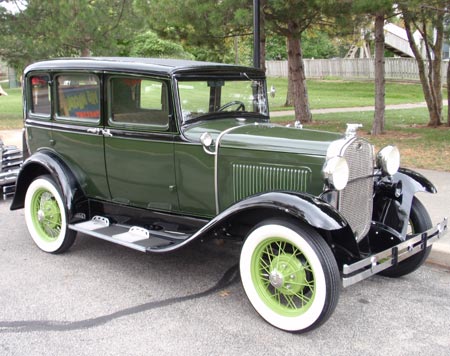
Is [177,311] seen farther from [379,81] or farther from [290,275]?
[379,81]

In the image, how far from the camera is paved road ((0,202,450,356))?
10.8ft

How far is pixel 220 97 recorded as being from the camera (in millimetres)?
4684

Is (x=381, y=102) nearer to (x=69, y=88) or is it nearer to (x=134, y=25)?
(x=69, y=88)

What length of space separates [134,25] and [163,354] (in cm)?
1528

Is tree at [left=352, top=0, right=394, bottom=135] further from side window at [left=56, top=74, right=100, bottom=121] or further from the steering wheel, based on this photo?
side window at [left=56, top=74, right=100, bottom=121]

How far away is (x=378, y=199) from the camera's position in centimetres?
434

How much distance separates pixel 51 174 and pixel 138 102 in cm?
120

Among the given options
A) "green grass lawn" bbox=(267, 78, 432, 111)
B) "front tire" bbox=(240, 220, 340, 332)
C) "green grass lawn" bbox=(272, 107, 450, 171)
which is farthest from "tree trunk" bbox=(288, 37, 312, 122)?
"front tire" bbox=(240, 220, 340, 332)

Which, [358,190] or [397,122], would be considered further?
[397,122]

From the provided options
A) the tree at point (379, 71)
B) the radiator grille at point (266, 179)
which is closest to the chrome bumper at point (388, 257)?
the radiator grille at point (266, 179)

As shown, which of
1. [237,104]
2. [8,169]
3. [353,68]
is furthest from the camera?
[353,68]

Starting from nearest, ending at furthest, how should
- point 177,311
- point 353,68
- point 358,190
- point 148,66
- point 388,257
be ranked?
point 388,257 < point 177,311 < point 358,190 < point 148,66 < point 353,68

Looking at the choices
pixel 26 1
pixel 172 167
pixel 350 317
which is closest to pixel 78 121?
pixel 172 167

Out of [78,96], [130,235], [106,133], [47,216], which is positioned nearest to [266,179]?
[130,235]
